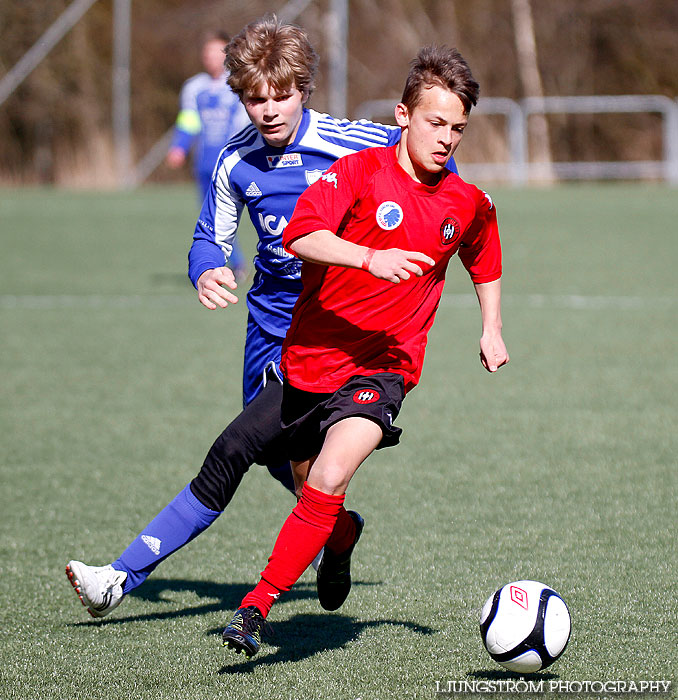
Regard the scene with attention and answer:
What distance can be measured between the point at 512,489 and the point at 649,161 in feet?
75.8

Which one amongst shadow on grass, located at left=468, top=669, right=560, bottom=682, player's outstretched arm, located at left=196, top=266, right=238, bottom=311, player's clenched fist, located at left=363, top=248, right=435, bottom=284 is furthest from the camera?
player's outstretched arm, located at left=196, top=266, right=238, bottom=311

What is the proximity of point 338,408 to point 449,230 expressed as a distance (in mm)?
636

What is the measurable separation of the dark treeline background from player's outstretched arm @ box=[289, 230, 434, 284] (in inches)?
935

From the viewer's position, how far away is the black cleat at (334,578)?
12.2ft

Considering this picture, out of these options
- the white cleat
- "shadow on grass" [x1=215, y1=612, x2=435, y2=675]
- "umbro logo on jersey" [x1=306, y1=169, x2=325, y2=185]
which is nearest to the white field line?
"umbro logo on jersey" [x1=306, y1=169, x2=325, y2=185]

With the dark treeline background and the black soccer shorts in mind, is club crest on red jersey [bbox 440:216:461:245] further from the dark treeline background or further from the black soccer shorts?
the dark treeline background

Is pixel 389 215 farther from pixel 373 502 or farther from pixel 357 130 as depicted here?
pixel 373 502

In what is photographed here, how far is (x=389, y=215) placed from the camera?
3436 millimetres

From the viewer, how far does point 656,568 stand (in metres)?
4.25

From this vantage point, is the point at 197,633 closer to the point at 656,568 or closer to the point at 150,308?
the point at 656,568

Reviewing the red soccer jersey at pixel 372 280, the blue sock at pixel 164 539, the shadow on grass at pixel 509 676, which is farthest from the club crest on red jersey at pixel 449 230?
the shadow on grass at pixel 509 676

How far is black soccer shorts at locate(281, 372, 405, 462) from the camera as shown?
3383mm

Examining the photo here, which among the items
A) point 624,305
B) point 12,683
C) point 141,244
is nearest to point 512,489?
point 12,683

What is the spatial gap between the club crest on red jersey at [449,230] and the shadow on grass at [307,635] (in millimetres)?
1240
